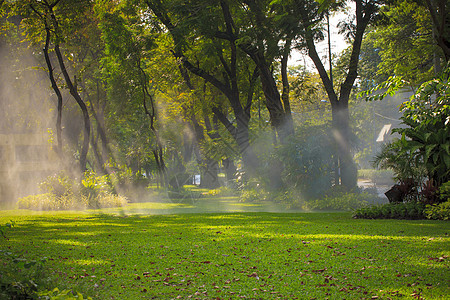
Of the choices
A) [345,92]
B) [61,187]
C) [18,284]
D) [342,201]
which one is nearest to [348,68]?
[345,92]

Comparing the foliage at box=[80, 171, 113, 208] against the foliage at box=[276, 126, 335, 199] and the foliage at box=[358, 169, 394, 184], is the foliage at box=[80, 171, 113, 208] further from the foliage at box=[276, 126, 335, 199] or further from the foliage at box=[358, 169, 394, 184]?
the foliage at box=[358, 169, 394, 184]

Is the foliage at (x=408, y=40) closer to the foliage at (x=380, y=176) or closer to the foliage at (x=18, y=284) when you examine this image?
the foliage at (x=18, y=284)

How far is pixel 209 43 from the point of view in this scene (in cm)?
2144

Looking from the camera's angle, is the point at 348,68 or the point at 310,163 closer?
the point at 348,68

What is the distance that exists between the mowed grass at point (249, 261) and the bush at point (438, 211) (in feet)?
3.51

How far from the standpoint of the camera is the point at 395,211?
535 inches

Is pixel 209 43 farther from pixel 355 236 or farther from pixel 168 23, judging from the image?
pixel 355 236

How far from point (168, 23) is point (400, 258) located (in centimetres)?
1698

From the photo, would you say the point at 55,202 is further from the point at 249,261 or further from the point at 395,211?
the point at 249,261

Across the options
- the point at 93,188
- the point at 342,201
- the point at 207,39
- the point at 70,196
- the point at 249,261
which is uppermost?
the point at 207,39

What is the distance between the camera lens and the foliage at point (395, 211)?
1320 cm

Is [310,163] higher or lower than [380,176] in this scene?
higher

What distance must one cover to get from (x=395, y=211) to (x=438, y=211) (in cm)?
→ 146

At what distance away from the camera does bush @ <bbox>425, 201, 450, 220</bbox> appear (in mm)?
12094
